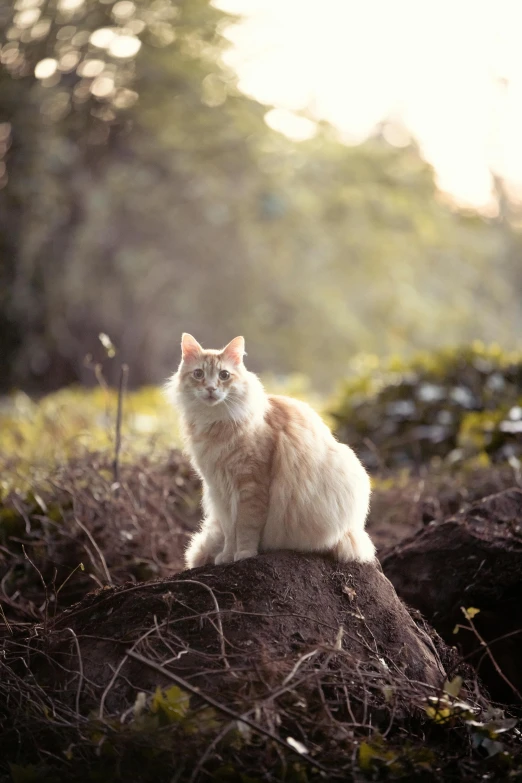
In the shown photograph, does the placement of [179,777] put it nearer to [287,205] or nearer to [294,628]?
[294,628]

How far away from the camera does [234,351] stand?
3564 mm

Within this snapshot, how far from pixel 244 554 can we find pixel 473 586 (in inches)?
56.1

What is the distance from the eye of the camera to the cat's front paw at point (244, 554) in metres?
3.33

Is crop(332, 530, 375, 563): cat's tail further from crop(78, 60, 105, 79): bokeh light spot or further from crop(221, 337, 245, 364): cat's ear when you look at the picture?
crop(78, 60, 105, 79): bokeh light spot

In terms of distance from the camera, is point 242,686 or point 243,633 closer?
point 242,686

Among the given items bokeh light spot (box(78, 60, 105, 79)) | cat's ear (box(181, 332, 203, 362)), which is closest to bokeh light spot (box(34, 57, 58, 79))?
bokeh light spot (box(78, 60, 105, 79))

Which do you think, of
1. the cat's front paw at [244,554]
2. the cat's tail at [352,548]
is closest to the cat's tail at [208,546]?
the cat's front paw at [244,554]

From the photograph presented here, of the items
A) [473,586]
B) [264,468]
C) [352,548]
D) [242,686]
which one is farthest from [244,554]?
[473,586]

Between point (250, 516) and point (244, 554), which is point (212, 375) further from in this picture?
point (244, 554)

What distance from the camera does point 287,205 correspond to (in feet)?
52.1

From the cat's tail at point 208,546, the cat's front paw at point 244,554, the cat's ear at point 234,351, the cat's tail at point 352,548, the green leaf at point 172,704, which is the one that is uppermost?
the cat's ear at point 234,351

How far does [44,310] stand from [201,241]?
164 inches

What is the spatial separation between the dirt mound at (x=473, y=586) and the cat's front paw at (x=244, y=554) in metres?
1.21

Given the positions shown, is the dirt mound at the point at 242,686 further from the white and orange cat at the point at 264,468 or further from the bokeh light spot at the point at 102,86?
the bokeh light spot at the point at 102,86
